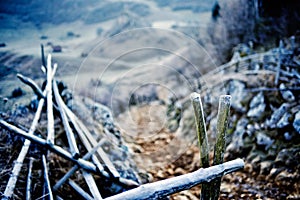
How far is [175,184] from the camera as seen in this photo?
209cm

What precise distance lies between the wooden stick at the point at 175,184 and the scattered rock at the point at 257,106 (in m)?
2.92

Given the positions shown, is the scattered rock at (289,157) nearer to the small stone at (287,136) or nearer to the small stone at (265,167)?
the small stone at (265,167)

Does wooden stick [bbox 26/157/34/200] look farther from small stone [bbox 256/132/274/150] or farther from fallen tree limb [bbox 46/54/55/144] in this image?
small stone [bbox 256/132/274/150]

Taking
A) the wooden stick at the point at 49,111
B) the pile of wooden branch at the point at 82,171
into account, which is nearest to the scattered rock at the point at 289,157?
the pile of wooden branch at the point at 82,171

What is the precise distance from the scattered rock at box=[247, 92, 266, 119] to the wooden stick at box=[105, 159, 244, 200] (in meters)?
2.92

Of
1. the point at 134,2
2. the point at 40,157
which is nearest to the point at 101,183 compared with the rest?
the point at 40,157

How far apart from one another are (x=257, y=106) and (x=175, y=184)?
12.3 feet

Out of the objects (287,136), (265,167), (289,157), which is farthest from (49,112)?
(287,136)

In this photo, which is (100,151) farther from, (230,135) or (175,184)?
(230,135)

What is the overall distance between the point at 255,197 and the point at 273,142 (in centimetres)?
120

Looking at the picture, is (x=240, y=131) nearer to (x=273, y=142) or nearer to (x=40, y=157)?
(x=273, y=142)

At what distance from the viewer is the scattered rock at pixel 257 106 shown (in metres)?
5.02

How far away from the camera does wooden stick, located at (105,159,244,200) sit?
6.26 feet

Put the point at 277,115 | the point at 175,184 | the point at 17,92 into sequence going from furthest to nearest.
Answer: the point at 17,92 < the point at 277,115 < the point at 175,184
